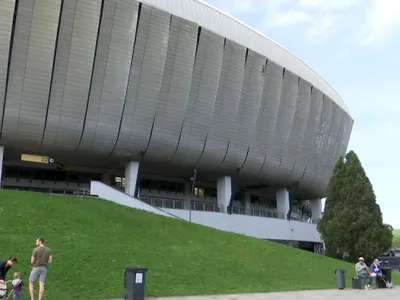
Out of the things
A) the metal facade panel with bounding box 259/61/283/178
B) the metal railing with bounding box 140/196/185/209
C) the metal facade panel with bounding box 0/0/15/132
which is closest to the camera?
the metal facade panel with bounding box 0/0/15/132

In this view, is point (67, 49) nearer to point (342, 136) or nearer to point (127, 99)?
point (127, 99)

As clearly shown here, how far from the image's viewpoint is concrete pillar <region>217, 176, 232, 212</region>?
48.5 meters

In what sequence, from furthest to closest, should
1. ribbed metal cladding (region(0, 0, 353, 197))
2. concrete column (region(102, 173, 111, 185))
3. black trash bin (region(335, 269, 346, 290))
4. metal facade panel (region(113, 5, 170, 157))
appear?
1. concrete column (region(102, 173, 111, 185))
2. metal facade panel (region(113, 5, 170, 157))
3. ribbed metal cladding (region(0, 0, 353, 197))
4. black trash bin (region(335, 269, 346, 290))

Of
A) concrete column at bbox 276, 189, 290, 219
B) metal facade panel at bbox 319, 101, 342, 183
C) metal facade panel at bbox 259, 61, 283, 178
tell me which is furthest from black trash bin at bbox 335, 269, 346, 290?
metal facade panel at bbox 319, 101, 342, 183

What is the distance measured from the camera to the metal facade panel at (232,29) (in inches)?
1640

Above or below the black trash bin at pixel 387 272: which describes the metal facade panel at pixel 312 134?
above

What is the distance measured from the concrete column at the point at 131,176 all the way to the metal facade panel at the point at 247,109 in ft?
32.0

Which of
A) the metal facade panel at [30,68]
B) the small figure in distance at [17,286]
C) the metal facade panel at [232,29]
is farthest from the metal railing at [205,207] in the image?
the small figure in distance at [17,286]

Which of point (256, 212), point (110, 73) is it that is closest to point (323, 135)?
point (256, 212)

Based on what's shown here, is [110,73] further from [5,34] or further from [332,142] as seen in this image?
[332,142]

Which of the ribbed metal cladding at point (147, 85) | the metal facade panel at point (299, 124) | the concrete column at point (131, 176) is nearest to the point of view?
the ribbed metal cladding at point (147, 85)

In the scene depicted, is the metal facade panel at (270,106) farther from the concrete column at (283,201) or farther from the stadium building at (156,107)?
the concrete column at (283,201)

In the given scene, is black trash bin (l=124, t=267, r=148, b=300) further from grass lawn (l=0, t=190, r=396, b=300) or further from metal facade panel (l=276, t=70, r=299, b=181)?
metal facade panel (l=276, t=70, r=299, b=181)

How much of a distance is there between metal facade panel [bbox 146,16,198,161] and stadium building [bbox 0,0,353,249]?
97 millimetres
